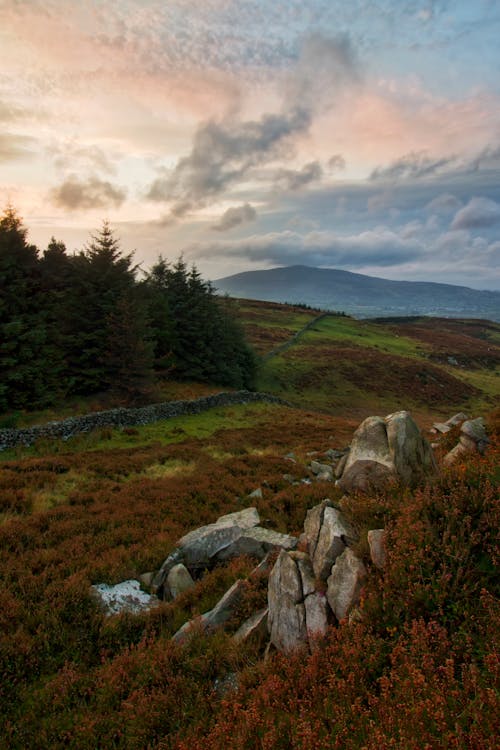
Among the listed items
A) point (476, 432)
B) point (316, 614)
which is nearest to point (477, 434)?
point (476, 432)

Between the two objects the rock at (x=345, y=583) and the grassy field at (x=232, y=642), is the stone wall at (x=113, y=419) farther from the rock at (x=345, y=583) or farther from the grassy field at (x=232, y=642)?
the rock at (x=345, y=583)

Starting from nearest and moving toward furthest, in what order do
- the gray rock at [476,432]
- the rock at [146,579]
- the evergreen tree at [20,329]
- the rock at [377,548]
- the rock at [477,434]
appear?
the rock at [377,548], the rock at [146,579], the rock at [477,434], the gray rock at [476,432], the evergreen tree at [20,329]

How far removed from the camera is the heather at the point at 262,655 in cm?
408

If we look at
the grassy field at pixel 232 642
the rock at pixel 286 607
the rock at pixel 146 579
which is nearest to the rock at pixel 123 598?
the rock at pixel 146 579

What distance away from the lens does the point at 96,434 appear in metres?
21.9

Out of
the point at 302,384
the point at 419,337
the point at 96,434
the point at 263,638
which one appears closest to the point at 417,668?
the point at 263,638

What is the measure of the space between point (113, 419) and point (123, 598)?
17293 millimetres

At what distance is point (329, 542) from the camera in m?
6.59

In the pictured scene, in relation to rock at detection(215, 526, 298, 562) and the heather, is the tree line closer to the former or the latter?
the heather

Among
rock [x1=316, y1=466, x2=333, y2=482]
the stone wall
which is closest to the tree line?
the stone wall

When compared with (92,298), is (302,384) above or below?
below

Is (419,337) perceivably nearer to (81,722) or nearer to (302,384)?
(302,384)

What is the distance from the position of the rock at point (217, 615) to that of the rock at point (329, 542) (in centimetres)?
162

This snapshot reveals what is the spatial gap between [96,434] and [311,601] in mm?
18577
